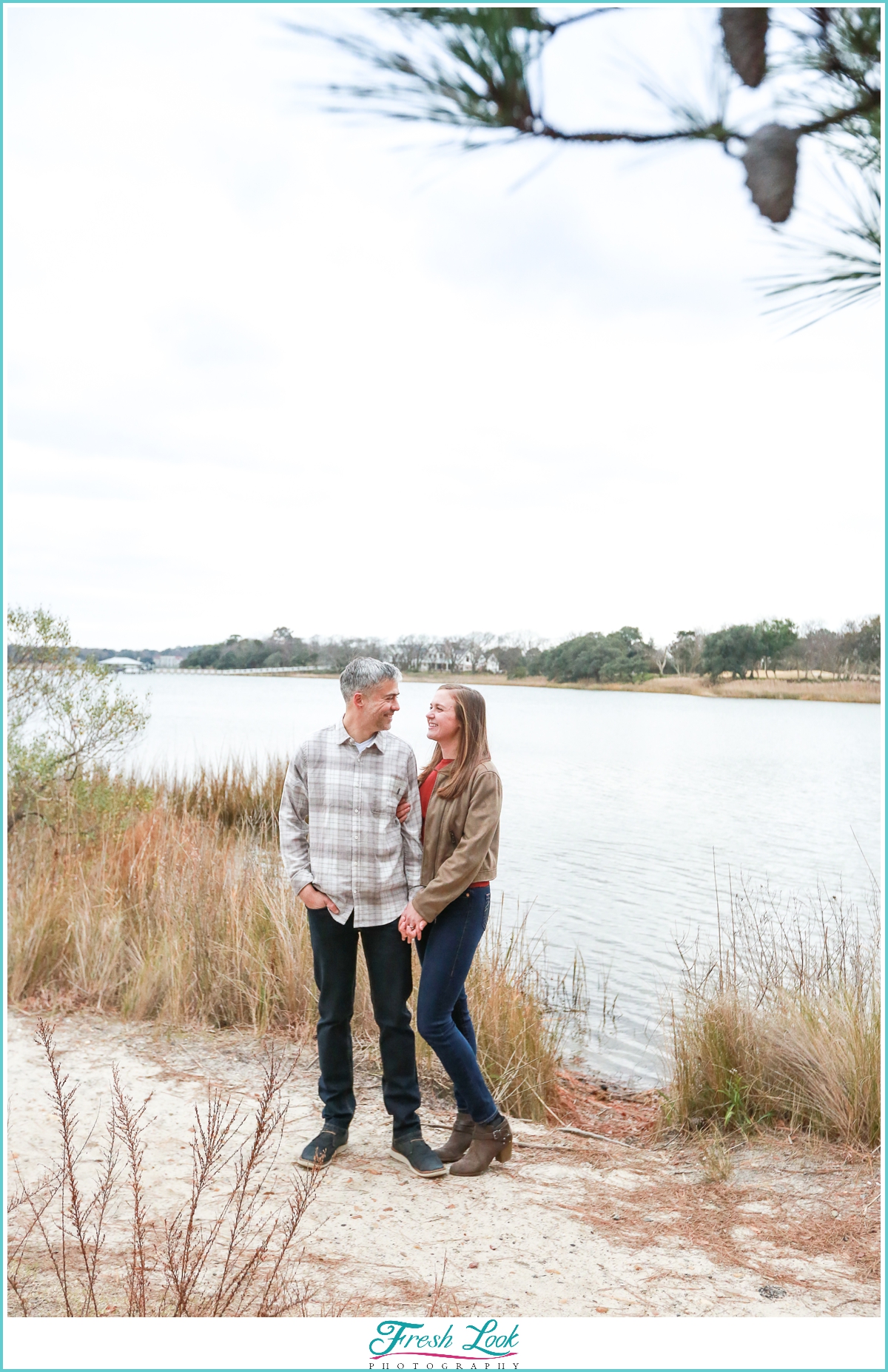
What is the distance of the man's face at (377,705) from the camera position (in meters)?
2.97

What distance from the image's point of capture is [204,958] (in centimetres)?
474

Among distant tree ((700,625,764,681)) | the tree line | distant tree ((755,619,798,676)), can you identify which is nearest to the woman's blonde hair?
the tree line

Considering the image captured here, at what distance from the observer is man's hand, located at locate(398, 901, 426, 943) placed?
2920 millimetres

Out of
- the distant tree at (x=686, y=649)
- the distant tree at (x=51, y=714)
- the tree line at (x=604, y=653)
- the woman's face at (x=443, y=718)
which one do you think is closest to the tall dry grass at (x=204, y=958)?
the distant tree at (x=51, y=714)

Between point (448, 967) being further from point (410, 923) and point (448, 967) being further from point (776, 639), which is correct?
point (776, 639)

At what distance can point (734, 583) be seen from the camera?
22.4m

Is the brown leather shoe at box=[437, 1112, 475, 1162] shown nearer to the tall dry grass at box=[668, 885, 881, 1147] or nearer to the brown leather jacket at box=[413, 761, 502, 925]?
Result: the brown leather jacket at box=[413, 761, 502, 925]

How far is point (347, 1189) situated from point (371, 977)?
0.63 m

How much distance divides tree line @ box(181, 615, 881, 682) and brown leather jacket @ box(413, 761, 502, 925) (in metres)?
2.16

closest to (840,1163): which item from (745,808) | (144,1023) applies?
(144,1023)

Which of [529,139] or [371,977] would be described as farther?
[371,977]

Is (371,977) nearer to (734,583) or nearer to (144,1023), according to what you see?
(144,1023)

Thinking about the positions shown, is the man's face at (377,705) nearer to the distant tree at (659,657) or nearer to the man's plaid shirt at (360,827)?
the man's plaid shirt at (360,827)

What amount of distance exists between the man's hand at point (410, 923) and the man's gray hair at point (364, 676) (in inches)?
26.0
